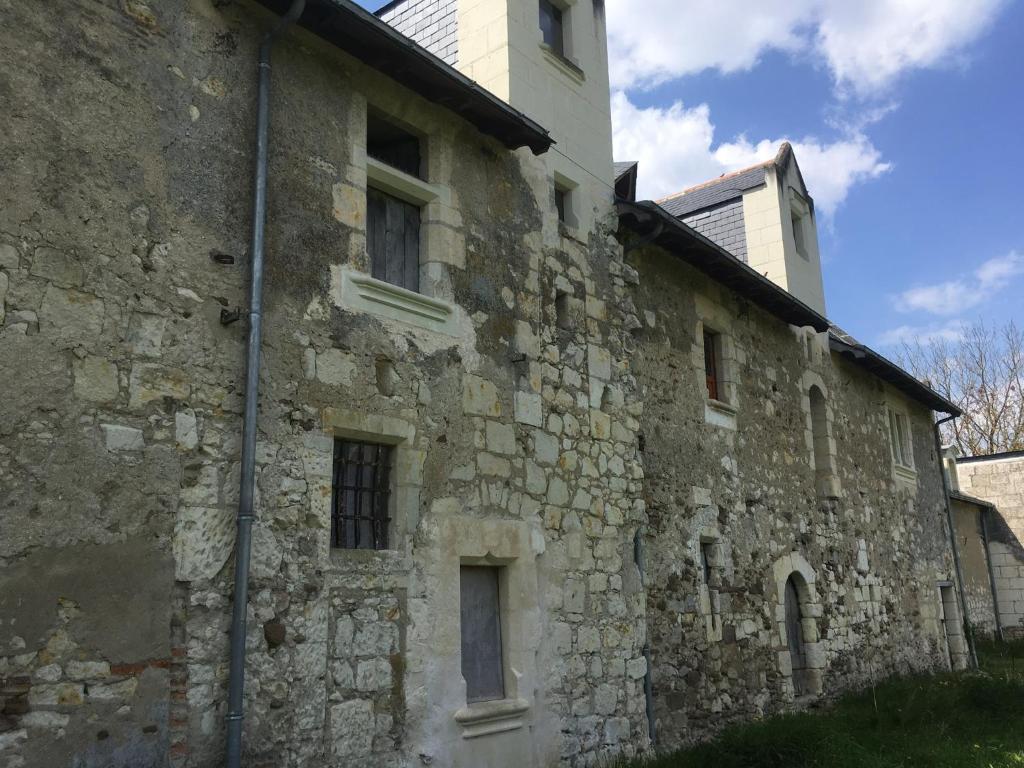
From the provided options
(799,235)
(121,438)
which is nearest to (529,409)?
(121,438)

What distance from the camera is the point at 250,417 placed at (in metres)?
4.89

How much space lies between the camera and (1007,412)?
2812cm

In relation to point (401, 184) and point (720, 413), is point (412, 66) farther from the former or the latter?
point (720, 413)

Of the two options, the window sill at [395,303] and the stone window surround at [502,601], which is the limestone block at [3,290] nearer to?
the window sill at [395,303]

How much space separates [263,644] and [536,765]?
2.52 meters

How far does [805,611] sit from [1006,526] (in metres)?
12.1

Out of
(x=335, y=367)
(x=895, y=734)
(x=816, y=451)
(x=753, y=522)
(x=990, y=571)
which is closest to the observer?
(x=335, y=367)

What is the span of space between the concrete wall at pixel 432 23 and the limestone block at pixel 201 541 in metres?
4.88

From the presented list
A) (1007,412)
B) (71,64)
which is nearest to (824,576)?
(71,64)

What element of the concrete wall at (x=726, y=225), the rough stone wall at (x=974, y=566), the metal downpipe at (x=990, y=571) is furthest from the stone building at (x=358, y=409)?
the metal downpipe at (x=990, y=571)

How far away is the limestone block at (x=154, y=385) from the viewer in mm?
4531

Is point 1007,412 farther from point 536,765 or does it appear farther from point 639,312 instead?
point 536,765

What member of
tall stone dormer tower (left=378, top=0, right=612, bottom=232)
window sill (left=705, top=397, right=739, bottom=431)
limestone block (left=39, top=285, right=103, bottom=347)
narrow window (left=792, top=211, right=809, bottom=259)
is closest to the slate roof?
narrow window (left=792, top=211, right=809, bottom=259)

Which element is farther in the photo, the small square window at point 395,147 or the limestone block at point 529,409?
the limestone block at point 529,409
